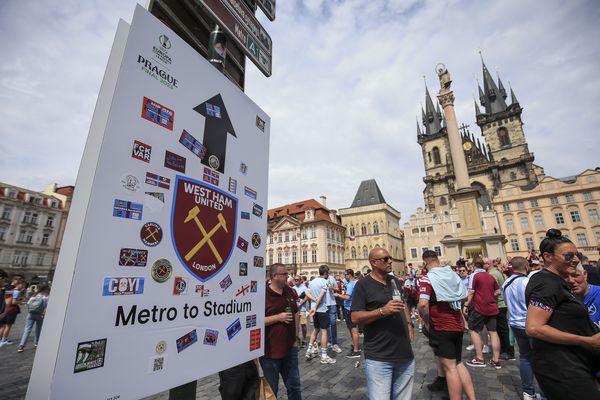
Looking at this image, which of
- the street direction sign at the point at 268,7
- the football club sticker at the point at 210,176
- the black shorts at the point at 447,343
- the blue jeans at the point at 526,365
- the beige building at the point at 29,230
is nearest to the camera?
the football club sticker at the point at 210,176

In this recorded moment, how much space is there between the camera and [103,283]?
1.09 metres

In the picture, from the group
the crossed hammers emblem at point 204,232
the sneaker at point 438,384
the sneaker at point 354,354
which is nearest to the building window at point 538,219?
the sneaker at point 354,354

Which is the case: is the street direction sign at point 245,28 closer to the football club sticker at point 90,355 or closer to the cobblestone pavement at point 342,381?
the football club sticker at point 90,355

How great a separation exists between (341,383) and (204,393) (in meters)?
2.41

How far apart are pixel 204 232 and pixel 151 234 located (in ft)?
1.05

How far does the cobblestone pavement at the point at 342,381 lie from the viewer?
457 cm

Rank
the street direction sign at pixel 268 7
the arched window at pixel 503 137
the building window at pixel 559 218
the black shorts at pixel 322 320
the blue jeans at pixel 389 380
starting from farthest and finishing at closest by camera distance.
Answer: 1. the arched window at pixel 503 137
2. the building window at pixel 559 218
3. the black shorts at pixel 322 320
4. the blue jeans at pixel 389 380
5. the street direction sign at pixel 268 7

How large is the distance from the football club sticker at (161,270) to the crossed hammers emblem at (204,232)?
11 cm

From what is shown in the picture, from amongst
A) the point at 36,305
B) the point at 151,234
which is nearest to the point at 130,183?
the point at 151,234

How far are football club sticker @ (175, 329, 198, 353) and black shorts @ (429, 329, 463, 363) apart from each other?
383cm

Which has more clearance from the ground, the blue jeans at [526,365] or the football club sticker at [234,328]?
the football club sticker at [234,328]

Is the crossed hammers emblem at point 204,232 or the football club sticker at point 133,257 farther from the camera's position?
the crossed hammers emblem at point 204,232

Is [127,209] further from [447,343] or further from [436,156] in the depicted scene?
[436,156]

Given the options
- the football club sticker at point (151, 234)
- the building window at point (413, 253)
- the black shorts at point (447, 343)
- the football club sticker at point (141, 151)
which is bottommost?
the black shorts at point (447, 343)
